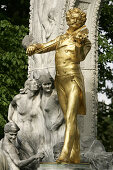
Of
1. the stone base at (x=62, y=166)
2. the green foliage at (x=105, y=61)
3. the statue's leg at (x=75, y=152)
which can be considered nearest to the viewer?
the stone base at (x=62, y=166)

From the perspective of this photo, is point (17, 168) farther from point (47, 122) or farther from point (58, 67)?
point (58, 67)

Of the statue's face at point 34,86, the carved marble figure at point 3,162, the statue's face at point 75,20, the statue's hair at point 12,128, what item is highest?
the statue's face at point 75,20

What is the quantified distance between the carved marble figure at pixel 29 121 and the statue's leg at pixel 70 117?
4.95 ft

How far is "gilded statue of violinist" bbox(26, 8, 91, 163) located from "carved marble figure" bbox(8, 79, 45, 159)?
1380 mm

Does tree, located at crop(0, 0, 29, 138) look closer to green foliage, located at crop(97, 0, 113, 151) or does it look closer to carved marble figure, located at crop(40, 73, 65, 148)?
green foliage, located at crop(97, 0, 113, 151)

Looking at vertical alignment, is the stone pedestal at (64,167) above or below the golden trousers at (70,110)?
below

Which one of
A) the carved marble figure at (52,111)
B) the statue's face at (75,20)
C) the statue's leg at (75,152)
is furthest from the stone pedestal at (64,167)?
the statue's face at (75,20)

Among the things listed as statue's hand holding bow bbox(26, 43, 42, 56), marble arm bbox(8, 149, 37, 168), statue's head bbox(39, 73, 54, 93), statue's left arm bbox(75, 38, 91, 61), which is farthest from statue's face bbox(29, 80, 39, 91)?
statue's left arm bbox(75, 38, 91, 61)

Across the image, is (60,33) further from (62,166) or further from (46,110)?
(62,166)

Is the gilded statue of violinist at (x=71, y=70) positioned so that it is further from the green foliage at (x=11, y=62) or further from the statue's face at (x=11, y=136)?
the green foliage at (x=11, y=62)

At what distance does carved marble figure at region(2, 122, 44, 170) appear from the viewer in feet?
33.4

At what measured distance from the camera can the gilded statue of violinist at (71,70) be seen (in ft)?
30.9

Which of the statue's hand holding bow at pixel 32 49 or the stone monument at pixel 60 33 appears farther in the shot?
the stone monument at pixel 60 33

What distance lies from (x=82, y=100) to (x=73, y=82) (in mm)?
344
